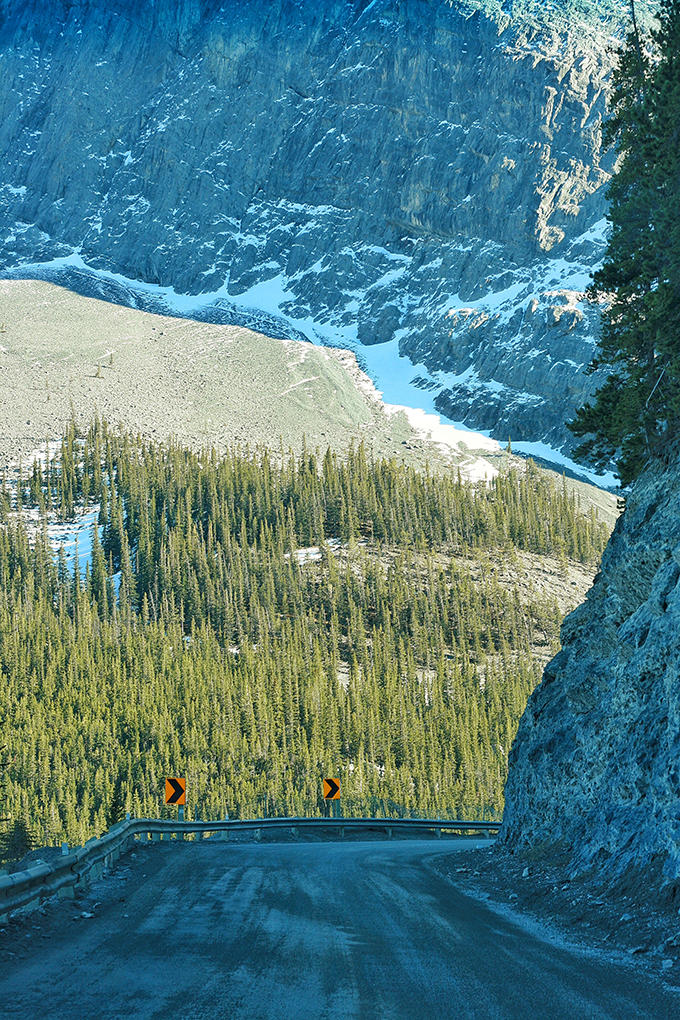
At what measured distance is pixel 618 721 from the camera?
57.6 feet

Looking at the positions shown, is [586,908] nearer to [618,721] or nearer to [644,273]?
[618,721]

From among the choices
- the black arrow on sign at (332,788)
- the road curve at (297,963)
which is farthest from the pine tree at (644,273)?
the black arrow on sign at (332,788)

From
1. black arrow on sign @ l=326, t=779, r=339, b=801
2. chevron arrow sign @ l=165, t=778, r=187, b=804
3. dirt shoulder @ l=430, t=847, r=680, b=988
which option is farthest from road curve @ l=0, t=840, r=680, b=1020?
black arrow on sign @ l=326, t=779, r=339, b=801

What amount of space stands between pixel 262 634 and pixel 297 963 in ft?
334

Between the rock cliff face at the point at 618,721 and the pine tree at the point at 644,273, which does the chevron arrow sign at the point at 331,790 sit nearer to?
the rock cliff face at the point at 618,721

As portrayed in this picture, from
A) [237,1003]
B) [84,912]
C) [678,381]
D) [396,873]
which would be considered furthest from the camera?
[678,381]

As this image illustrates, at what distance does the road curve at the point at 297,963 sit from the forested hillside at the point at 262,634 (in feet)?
79.2

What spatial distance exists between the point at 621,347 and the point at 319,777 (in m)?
60.4

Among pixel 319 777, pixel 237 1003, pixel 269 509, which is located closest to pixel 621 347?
pixel 237 1003

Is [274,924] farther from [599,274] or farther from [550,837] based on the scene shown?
[599,274]

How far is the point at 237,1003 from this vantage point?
743 cm

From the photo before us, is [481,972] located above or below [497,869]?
above

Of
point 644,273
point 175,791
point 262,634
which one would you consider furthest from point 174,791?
point 262,634

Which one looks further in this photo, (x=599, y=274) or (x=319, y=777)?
(x=319, y=777)
